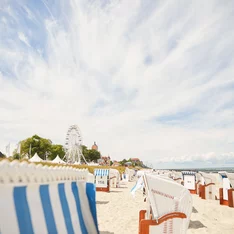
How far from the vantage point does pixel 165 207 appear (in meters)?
3.41

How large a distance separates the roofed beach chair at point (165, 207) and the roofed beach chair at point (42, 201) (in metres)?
1.18

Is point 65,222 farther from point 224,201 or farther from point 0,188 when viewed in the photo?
point 224,201

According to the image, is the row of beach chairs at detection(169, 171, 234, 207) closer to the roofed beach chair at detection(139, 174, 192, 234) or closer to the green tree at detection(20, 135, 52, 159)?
the roofed beach chair at detection(139, 174, 192, 234)

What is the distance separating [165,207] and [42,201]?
2.25 meters

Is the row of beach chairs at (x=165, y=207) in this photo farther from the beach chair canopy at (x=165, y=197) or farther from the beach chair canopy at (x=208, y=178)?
the beach chair canopy at (x=208, y=178)

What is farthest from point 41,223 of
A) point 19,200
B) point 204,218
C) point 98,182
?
point 98,182

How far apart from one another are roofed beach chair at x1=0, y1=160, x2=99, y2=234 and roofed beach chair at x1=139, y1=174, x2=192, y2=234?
1.18 metres

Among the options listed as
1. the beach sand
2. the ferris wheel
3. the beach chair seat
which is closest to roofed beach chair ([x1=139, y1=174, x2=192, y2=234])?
the beach sand

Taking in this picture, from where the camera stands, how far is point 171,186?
3676 mm

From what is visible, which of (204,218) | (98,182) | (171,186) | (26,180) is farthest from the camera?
(98,182)

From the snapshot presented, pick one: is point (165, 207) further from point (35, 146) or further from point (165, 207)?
point (35, 146)

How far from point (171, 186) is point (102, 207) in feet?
19.8

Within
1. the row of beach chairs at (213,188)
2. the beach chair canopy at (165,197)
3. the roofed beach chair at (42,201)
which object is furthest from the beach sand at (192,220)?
the roofed beach chair at (42,201)

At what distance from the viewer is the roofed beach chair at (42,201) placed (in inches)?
56.6
